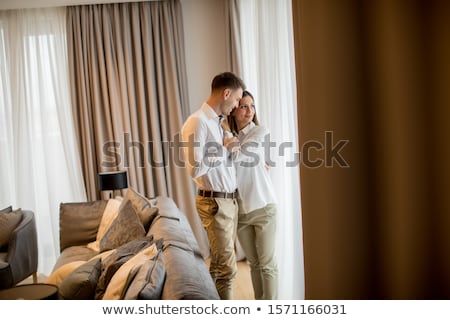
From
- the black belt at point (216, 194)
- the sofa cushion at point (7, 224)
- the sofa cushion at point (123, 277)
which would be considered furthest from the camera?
the sofa cushion at point (7, 224)

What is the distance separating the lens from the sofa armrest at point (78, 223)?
9.96ft

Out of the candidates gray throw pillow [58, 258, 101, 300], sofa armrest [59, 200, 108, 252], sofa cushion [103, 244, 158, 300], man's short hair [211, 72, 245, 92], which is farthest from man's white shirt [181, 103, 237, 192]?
sofa armrest [59, 200, 108, 252]

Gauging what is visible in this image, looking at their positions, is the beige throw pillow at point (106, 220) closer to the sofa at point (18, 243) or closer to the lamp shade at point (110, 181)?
the lamp shade at point (110, 181)

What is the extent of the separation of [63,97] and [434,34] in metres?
3.95

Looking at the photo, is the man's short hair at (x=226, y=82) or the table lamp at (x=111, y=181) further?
the table lamp at (x=111, y=181)

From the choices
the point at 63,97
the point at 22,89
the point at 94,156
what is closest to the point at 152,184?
the point at 94,156

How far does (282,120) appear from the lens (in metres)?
2.47

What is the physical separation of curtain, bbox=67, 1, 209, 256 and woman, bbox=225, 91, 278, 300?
1682mm

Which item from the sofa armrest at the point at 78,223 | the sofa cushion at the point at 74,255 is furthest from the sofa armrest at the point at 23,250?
the sofa cushion at the point at 74,255

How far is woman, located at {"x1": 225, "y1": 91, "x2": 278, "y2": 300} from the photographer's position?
212 cm

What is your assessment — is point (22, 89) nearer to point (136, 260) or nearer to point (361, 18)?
point (136, 260)

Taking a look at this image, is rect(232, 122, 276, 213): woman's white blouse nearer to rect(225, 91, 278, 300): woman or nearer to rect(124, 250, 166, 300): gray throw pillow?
rect(225, 91, 278, 300): woman

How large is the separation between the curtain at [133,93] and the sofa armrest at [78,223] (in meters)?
0.74

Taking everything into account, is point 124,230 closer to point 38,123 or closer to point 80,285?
point 80,285
